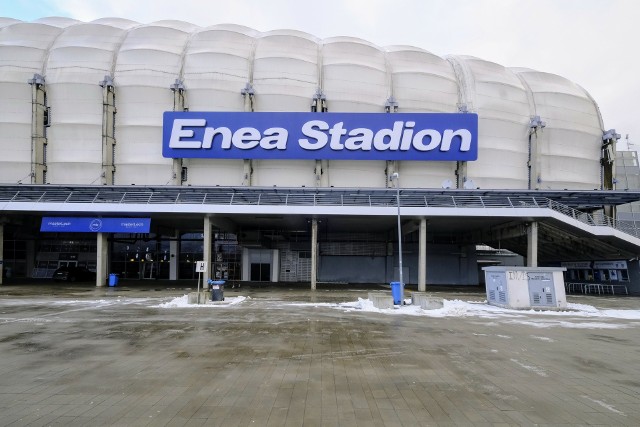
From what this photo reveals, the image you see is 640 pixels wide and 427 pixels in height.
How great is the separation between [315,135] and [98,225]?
17.4 m

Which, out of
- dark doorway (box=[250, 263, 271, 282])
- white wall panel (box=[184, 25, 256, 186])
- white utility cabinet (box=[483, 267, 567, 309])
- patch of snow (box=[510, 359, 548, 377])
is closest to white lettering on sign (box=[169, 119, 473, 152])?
white wall panel (box=[184, 25, 256, 186])

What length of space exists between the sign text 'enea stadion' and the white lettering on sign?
0.12 m

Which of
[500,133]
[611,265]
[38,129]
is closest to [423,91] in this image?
[500,133]

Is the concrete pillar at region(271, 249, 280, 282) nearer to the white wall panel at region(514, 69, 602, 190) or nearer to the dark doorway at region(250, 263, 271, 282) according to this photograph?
the dark doorway at region(250, 263, 271, 282)

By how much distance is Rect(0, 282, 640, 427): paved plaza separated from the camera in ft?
19.7

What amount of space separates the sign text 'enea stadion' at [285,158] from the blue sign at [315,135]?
117mm

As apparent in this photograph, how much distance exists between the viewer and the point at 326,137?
35219mm

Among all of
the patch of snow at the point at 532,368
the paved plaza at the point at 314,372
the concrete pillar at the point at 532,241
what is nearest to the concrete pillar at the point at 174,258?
the paved plaza at the point at 314,372

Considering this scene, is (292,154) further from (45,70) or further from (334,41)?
(45,70)

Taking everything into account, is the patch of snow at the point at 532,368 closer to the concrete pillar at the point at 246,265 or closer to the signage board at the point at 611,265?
the signage board at the point at 611,265

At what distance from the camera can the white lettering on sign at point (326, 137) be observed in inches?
1377

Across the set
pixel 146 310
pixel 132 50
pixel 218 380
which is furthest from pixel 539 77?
pixel 218 380

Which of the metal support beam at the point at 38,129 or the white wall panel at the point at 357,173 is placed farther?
the white wall panel at the point at 357,173

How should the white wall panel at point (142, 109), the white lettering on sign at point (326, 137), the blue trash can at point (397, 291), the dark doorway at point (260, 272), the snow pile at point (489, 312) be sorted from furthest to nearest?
the dark doorway at point (260, 272) → the white wall panel at point (142, 109) → the white lettering on sign at point (326, 137) → the blue trash can at point (397, 291) → the snow pile at point (489, 312)
